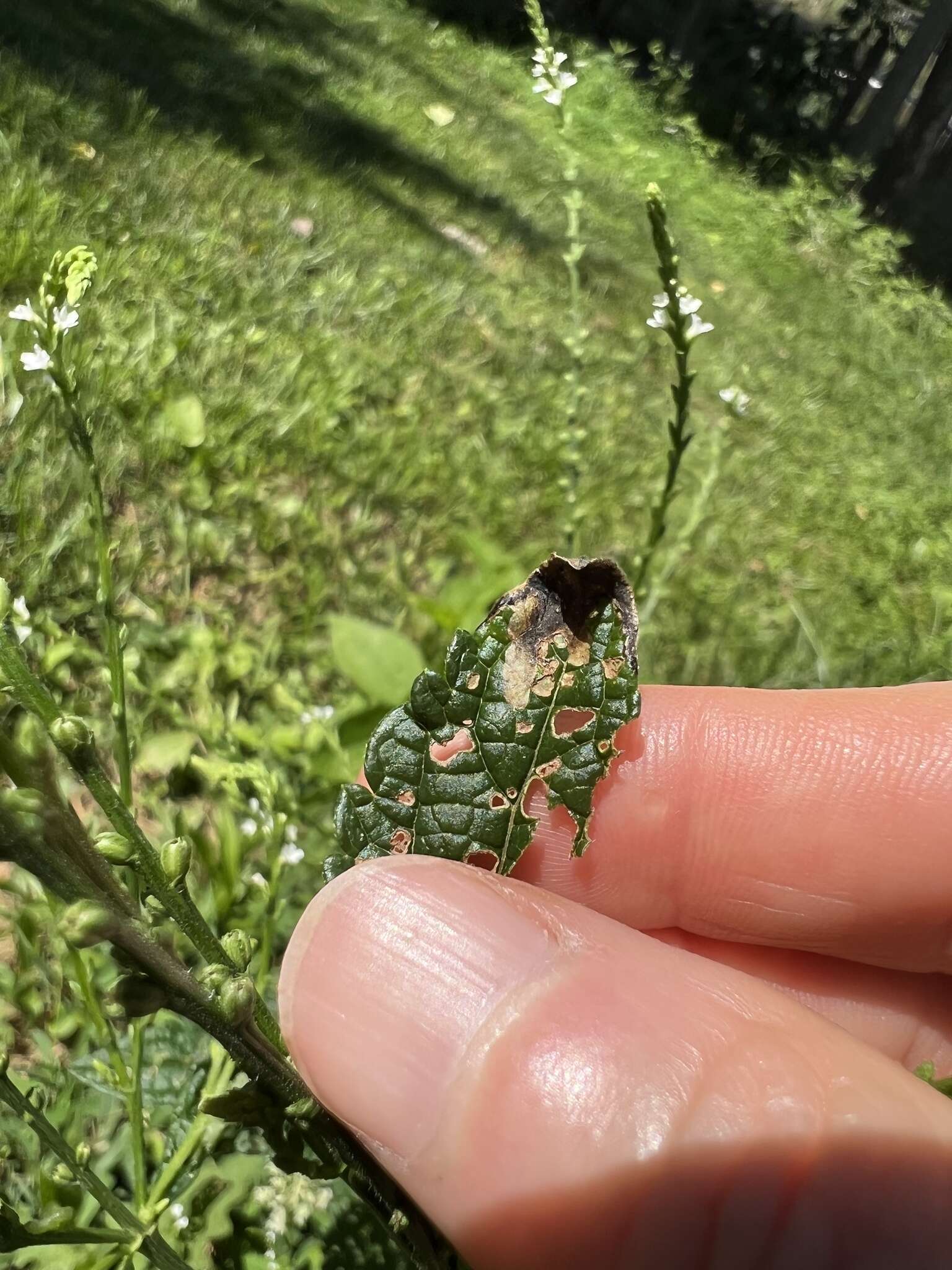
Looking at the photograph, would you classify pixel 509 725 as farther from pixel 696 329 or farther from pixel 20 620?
pixel 696 329

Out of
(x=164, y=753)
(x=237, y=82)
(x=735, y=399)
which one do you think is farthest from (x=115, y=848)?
(x=237, y=82)

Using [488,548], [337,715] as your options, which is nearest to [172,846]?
[337,715]

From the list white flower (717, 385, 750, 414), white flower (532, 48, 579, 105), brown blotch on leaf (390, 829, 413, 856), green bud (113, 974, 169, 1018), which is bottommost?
brown blotch on leaf (390, 829, 413, 856)

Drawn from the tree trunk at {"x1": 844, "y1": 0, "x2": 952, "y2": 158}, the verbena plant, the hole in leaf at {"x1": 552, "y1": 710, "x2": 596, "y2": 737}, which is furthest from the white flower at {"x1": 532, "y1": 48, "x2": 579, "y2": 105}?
the tree trunk at {"x1": 844, "y1": 0, "x2": 952, "y2": 158}

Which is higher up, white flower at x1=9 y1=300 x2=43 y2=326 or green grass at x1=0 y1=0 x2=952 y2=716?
white flower at x1=9 y1=300 x2=43 y2=326

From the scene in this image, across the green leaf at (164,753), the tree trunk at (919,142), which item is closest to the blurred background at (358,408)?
the green leaf at (164,753)

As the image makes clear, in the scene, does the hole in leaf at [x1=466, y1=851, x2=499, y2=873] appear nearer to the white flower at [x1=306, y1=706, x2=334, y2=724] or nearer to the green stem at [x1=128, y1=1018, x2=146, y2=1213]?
the green stem at [x1=128, y1=1018, x2=146, y2=1213]

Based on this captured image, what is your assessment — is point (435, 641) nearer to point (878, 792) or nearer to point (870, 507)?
point (878, 792)

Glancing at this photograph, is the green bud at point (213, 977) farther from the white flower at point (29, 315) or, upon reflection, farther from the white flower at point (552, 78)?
the white flower at point (552, 78)

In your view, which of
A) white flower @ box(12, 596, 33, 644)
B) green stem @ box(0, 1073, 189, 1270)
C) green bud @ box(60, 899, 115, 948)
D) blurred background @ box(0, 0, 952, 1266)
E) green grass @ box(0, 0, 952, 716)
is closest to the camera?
green bud @ box(60, 899, 115, 948)
